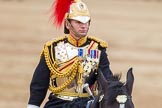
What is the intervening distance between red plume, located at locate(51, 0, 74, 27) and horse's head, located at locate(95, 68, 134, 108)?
1308 millimetres

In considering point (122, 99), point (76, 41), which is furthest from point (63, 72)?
point (122, 99)

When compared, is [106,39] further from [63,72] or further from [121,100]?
[121,100]

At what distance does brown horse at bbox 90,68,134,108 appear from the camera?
600 cm

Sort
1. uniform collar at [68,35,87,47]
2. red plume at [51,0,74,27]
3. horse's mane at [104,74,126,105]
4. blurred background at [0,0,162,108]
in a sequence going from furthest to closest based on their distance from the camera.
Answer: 1. blurred background at [0,0,162,108]
2. red plume at [51,0,74,27]
3. uniform collar at [68,35,87,47]
4. horse's mane at [104,74,126,105]

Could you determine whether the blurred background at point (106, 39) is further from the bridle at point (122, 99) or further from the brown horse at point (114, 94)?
the bridle at point (122, 99)

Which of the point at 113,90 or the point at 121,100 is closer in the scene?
the point at 121,100

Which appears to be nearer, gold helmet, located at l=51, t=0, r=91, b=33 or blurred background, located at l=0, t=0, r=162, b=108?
gold helmet, located at l=51, t=0, r=91, b=33

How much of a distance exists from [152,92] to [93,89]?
8157mm

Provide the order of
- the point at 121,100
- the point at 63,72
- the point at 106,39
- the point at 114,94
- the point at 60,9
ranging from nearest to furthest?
the point at 121,100, the point at 114,94, the point at 63,72, the point at 60,9, the point at 106,39

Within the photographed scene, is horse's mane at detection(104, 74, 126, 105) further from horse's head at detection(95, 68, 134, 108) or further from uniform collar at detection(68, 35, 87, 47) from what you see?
uniform collar at detection(68, 35, 87, 47)

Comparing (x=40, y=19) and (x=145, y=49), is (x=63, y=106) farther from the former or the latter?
(x=40, y=19)

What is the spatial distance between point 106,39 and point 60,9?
13584mm

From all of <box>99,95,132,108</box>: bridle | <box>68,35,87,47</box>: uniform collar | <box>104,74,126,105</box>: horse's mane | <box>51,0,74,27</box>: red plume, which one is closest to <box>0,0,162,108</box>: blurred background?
<box>51,0,74,27</box>: red plume

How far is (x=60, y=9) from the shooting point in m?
7.51
